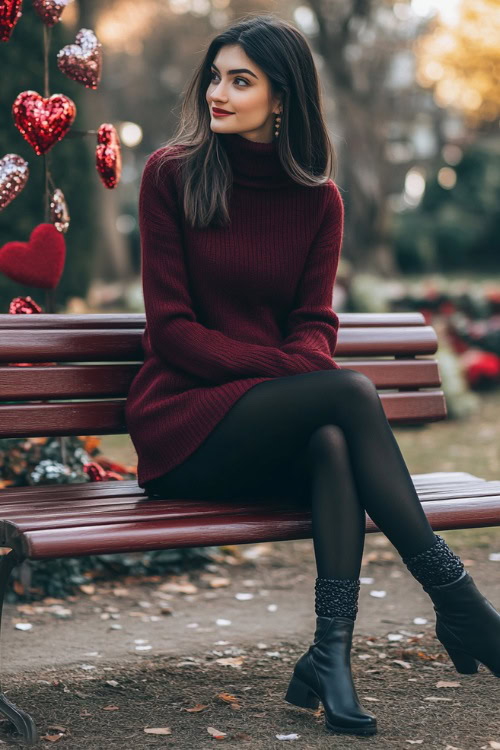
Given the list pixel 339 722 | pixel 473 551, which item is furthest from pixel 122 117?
pixel 339 722

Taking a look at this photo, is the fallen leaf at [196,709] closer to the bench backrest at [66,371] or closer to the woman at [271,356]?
the woman at [271,356]

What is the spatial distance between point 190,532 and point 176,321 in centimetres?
63

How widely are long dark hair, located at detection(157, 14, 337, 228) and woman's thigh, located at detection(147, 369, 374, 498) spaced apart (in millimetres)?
556

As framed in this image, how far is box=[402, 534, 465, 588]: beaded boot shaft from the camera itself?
2.72m

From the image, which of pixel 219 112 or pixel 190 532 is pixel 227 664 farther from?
pixel 219 112

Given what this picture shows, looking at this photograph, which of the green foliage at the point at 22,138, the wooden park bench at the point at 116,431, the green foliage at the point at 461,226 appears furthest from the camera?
the green foliage at the point at 461,226

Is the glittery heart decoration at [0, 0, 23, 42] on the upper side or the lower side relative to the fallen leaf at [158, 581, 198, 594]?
upper

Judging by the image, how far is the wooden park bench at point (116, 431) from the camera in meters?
2.54

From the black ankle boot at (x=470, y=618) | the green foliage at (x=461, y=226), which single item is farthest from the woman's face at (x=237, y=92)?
the green foliage at (x=461, y=226)

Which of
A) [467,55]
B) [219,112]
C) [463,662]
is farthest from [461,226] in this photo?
[463,662]

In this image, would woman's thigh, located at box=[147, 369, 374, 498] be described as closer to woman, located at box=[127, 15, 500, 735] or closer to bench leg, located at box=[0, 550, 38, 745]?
woman, located at box=[127, 15, 500, 735]

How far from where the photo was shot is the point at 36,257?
3615 millimetres

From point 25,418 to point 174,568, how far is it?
1.33 meters

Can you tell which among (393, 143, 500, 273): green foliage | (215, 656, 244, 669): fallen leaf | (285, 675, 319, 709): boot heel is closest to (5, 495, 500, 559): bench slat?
(285, 675, 319, 709): boot heel
